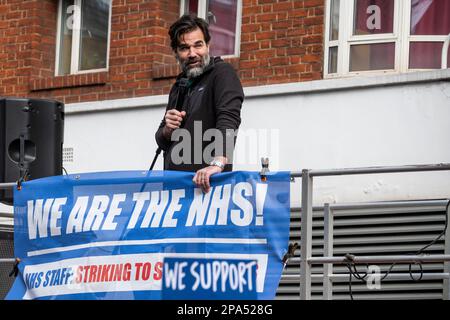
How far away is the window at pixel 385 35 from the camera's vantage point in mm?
11633

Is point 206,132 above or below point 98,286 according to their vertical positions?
above

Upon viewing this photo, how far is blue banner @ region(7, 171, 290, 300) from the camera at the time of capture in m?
7.30

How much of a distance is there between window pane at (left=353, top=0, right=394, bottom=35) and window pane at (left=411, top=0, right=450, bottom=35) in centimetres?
22

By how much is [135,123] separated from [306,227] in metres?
6.01

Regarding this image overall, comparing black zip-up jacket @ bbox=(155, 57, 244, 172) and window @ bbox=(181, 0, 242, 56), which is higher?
window @ bbox=(181, 0, 242, 56)

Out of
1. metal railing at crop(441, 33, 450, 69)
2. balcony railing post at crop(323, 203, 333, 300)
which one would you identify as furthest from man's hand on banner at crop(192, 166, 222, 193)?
metal railing at crop(441, 33, 450, 69)

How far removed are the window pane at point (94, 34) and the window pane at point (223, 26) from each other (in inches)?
58.1

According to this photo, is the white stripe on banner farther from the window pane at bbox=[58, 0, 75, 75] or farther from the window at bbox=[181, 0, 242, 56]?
the window pane at bbox=[58, 0, 75, 75]

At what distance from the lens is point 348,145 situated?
38.0ft

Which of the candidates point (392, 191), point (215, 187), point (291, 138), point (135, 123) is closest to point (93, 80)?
point (135, 123)

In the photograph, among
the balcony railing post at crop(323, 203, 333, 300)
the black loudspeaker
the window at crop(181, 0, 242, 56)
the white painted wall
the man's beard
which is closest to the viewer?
the man's beard

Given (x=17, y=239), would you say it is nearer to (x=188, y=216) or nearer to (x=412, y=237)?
(x=188, y=216)

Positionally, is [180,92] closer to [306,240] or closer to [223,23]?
[306,240]

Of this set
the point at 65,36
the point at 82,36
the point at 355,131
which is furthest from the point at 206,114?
the point at 65,36
